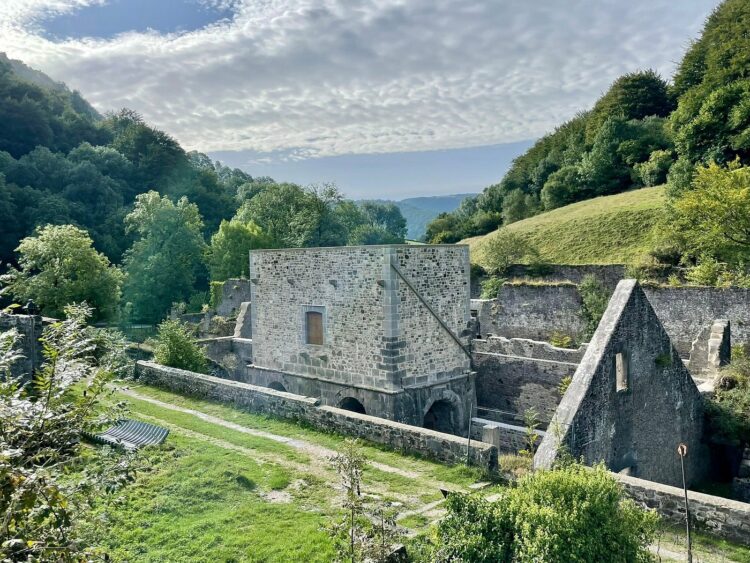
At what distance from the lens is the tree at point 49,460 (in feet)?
9.87

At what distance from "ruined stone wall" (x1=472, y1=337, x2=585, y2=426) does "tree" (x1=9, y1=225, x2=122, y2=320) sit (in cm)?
1606

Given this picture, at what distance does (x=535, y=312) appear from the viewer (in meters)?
26.4

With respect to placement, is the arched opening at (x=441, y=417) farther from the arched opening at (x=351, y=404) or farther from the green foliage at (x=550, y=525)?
the green foliage at (x=550, y=525)

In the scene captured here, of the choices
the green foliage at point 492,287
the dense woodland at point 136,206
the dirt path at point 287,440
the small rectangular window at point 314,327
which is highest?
the dense woodland at point 136,206

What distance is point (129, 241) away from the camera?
159ft

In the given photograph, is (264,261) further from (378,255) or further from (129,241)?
(129,241)

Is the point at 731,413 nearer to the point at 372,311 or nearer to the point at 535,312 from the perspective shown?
the point at 372,311

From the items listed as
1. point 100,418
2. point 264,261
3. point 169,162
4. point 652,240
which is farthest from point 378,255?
point 169,162

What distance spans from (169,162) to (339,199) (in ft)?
69.7

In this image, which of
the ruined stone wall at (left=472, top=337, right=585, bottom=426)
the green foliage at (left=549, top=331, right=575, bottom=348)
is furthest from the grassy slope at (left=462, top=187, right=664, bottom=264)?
the ruined stone wall at (left=472, top=337, right=585, bottom=426)

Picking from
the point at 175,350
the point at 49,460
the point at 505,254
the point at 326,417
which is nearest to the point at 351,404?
the point at 326,417

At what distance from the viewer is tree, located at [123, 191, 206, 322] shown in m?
41.0

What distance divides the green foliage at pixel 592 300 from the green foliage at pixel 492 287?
5.29 m

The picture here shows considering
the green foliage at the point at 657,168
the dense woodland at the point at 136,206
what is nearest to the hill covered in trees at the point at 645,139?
the green foliage at the point at 657,168
